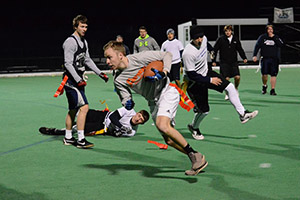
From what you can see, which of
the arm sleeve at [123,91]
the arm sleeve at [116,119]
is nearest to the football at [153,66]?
the arm sleeve at [123,91]

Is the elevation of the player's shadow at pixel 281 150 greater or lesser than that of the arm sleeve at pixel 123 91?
lesser

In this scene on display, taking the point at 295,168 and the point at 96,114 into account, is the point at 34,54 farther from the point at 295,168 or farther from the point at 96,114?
the point at 295,168

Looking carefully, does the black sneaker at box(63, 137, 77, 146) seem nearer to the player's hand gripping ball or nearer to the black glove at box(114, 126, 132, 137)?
the black glove at box(114, 126, 132, 137)

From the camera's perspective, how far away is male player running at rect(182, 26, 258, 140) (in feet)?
25.0

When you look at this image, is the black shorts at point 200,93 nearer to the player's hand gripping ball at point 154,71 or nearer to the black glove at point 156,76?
the player's hand gripping ball at point 154,71

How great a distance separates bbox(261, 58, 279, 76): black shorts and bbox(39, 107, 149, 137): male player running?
7270mm

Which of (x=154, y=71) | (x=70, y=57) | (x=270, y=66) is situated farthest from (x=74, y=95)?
(x=270, y=66)

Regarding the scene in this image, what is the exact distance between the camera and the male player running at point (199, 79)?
25.0 feet

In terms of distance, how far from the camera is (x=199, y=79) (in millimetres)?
7695

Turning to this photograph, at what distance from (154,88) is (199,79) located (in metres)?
2.02

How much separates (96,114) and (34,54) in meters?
22.2

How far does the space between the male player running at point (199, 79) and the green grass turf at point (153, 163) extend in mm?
372

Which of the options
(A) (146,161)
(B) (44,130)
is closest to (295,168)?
(A) (146,161)

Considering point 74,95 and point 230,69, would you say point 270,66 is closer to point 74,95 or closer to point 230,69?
point 230,69
